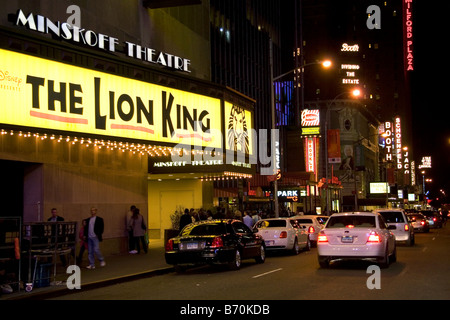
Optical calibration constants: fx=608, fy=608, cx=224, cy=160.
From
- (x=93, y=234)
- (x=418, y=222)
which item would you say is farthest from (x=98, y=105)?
(x=418, y=222)

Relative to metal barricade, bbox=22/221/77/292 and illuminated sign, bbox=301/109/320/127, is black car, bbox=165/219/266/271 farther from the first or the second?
illuminated sign, bbox=301/109/320/127

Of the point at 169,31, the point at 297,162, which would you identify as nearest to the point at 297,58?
the point at 297,162

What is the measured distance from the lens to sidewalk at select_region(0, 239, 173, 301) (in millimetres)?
13406

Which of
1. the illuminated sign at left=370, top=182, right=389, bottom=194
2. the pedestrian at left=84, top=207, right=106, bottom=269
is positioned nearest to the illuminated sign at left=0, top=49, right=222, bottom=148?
Answer: the pedestrian at left=84, top=207, right=106, bottom=269

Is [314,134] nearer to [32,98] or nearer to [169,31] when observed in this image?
[169,31]

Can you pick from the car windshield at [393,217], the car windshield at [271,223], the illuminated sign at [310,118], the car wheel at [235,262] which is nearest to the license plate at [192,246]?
the car wheel at [235,262]

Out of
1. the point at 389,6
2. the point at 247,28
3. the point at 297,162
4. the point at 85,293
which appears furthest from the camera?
the point at 389,6

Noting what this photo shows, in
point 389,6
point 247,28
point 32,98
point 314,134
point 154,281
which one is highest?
point 389,6

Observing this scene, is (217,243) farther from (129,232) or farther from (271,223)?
(129,232)

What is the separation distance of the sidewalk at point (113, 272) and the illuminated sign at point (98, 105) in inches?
166

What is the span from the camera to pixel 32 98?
1689 cm

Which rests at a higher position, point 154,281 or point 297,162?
point 297,162

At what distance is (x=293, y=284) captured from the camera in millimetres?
13820
